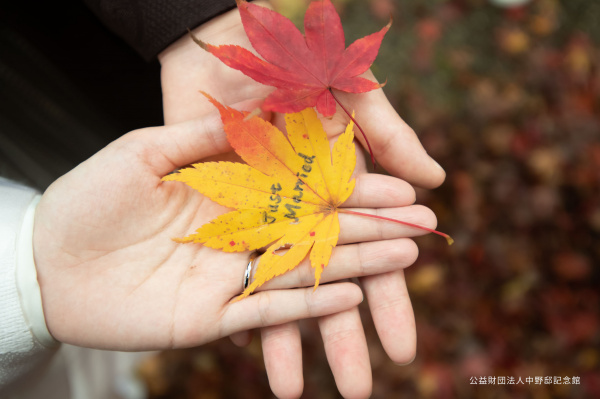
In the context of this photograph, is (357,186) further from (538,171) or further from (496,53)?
(496,53)

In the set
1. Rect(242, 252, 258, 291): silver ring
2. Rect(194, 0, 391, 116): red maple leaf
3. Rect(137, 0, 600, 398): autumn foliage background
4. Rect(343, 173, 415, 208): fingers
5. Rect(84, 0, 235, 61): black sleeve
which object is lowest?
Rect(137, 0, 600, 398): autumn foliage background

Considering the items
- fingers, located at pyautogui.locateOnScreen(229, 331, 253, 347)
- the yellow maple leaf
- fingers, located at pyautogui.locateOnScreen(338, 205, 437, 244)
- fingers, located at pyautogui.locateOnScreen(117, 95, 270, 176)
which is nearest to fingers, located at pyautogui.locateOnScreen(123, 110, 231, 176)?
fingers, located at pyautogui.locateOnScreen(117, 95, 270, 176)

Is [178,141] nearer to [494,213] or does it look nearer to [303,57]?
[303,57]

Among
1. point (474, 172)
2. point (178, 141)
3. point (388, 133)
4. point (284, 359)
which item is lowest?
point (474, 172)

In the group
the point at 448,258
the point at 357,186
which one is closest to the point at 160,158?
the point at 357,186

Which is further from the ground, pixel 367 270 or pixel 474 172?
pixel 367 270

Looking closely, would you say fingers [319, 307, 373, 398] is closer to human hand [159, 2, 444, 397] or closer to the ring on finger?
human hand [159, 2, 444, 397]

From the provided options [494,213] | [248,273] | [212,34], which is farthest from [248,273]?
[494,213]
